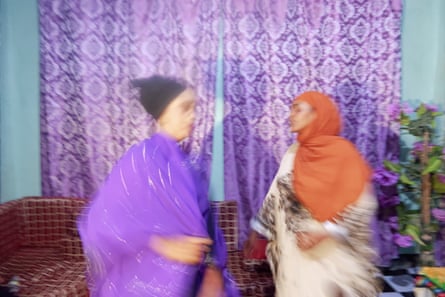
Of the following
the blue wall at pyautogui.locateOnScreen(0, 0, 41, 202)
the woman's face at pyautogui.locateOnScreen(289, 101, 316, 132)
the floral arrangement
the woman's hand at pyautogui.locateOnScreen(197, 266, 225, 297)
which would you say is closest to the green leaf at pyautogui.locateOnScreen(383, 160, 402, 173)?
the floral arrangement

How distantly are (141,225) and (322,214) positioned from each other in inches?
34.6

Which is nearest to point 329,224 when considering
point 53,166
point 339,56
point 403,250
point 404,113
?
point 404,113

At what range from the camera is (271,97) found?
114 inches

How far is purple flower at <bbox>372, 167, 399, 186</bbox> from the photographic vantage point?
2656 mm

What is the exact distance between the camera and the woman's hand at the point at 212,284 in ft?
4.28

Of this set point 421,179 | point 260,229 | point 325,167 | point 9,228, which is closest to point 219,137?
point 260,229

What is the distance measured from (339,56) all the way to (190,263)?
215cm

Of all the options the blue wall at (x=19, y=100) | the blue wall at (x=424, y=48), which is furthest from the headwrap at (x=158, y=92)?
the blue wall at (x=424, y=48)

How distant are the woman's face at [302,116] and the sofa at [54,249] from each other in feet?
2.64

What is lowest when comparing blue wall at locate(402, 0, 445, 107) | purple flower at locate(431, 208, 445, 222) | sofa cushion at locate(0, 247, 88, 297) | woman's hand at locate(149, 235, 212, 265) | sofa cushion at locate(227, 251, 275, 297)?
sofa cushion at locate(227, 251, 275, 297)

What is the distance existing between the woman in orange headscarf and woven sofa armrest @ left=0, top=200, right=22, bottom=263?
1.77 m

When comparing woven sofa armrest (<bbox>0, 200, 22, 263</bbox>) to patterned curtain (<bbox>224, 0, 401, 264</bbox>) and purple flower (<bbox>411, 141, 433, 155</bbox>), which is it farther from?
purple flower (<bbox>411, 141, 433, 155</bbox>)

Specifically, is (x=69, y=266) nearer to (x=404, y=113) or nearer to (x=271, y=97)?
(x=271, y=97)

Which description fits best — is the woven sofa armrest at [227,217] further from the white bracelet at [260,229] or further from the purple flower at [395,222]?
the purple flower at [395,222]
